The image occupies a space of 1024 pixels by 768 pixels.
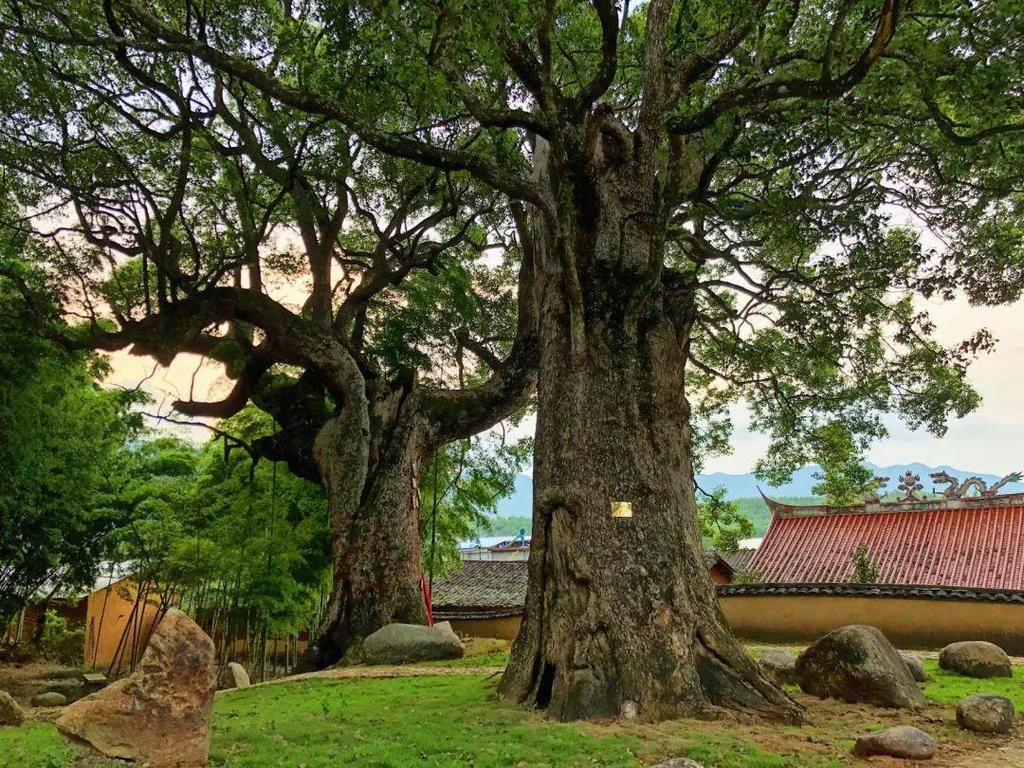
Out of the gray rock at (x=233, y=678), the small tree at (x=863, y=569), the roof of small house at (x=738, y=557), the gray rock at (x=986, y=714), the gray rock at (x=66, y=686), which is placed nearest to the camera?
the gray rock at (x=986, y=714)

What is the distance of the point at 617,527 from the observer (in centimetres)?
616

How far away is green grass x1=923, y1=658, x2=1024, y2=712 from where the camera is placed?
6801mm

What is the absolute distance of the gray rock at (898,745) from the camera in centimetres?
471

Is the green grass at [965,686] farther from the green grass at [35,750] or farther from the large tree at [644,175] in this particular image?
the green grass at [35,750]

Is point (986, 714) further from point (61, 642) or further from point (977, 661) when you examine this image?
point (61, 642)

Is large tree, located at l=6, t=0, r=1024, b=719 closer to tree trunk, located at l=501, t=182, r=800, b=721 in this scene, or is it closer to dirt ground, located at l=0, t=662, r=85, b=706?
tree trunk, located at l=501, t=182, r=800, b=721

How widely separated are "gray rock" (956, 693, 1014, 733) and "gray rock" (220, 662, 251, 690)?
28.0 ft

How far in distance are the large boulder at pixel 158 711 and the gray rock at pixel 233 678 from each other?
238 inches

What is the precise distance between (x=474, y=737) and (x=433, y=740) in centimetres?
28

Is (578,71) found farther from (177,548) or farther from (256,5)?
(177,548)

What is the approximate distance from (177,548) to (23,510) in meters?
2.48

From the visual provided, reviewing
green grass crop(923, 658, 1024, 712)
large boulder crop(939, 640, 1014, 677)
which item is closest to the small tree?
green grass crop(923, 658, 1024, 712)

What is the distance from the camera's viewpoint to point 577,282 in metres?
6.58

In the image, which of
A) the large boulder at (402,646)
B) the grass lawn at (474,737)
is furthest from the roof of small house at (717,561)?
the grass lawn at (474,737)
